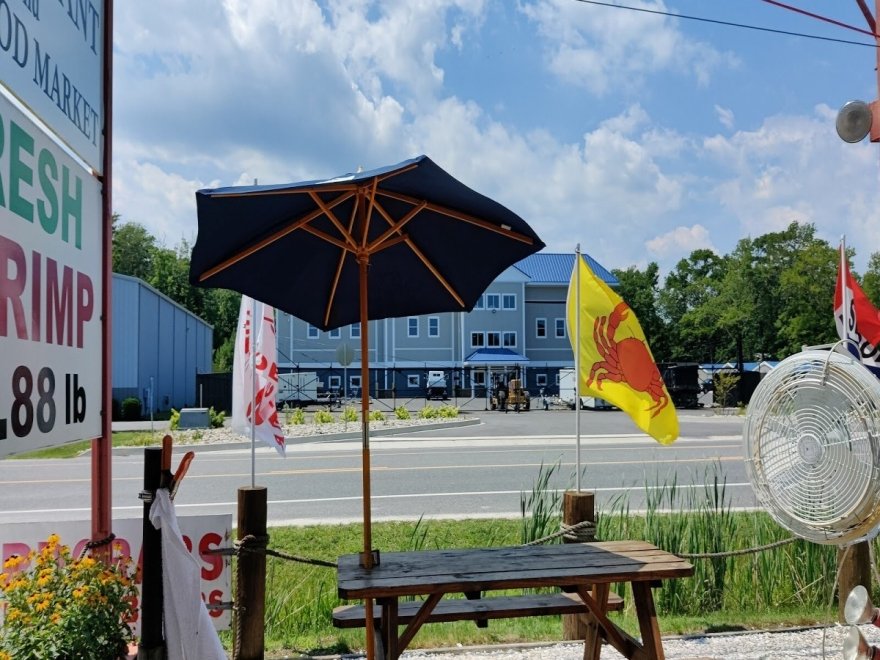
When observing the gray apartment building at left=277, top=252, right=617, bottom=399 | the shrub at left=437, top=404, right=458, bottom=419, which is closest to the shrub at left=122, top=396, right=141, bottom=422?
the shrub at left=437, top=404, right=458, bottom=419

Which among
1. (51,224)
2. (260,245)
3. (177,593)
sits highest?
(260,245)

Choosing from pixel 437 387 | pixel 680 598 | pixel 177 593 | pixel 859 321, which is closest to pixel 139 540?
pixel 177 593

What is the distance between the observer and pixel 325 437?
20266mm

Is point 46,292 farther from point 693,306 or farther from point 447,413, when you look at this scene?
point 693,306

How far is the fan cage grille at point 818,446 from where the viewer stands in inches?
108

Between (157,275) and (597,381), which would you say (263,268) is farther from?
(157,275)

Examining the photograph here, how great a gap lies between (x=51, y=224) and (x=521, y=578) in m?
2.52

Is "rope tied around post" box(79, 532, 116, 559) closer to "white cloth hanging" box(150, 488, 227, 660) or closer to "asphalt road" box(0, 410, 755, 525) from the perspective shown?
"white cloth hanging" box(150, 488, 227, 660)

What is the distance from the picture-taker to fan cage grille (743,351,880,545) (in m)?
2.74

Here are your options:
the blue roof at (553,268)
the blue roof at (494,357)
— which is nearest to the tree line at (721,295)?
the blue roof at (553,268)

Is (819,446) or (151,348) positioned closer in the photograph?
(819,446)

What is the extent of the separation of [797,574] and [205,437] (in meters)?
17.4

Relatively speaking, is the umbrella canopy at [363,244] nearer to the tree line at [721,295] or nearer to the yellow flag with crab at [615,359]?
the yellow flag with crab at [615,359]

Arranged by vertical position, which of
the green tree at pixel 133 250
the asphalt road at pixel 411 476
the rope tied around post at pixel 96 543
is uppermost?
the green tree at pixel 133 250
